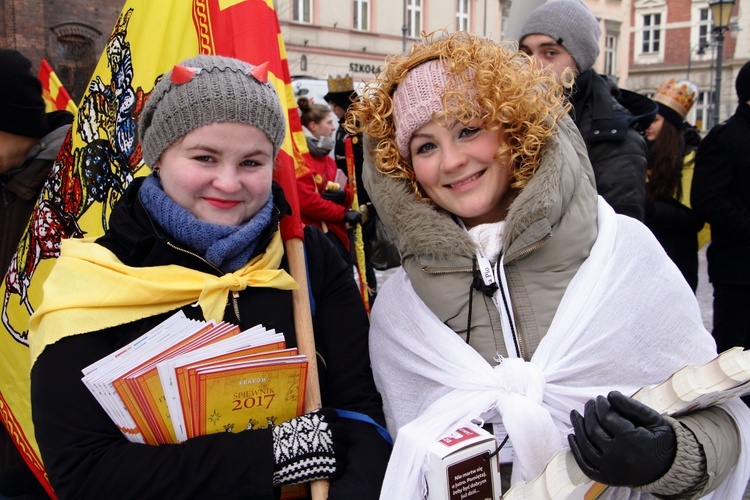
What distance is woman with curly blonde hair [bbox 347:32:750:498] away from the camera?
152cm

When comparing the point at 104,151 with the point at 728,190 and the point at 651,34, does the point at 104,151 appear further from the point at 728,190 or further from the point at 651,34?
the point at 651,34

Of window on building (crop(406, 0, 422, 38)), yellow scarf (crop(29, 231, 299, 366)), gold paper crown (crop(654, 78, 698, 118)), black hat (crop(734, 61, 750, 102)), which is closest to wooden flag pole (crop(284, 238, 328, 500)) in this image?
yellow scarf (crop(29, 231, 299, 366))

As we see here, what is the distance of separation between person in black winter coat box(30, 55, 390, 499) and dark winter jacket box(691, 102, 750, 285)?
260 cm

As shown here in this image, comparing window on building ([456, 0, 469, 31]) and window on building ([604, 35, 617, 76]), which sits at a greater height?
window on building ([456, 0, 469, 31])

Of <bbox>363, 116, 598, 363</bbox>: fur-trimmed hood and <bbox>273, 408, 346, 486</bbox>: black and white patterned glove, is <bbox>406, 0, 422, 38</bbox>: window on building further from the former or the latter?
<bbox>273, 408, 346, 486</bbox>: black and white patterned glove

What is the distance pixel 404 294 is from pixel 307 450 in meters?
0.47

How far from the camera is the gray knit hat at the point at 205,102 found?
1.64 metres

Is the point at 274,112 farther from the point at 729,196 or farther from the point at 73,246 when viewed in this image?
the point at 729,196

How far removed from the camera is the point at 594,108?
2.79 metres

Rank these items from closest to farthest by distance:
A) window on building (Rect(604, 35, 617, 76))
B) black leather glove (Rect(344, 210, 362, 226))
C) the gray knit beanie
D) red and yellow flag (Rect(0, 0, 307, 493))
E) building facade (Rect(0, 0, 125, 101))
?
red and yellow flag (Rect(0, 0, 307, 493)) < the gray knit beanie < black leather glove (Rect(344, 210, 362, 226)) < building facade (Rect(0, 0, 125, 101)) < window on building (Rect(604, 35, 617, 76))

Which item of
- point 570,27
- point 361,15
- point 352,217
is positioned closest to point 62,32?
point 361,15

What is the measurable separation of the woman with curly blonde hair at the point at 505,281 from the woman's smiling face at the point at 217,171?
354 millimetres

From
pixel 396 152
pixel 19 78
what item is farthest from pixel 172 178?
pixel 19 78

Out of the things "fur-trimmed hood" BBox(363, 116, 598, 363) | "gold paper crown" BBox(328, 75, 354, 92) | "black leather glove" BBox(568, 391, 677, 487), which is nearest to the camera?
"black leather glove" BBox(568, 391, 677, 487)
